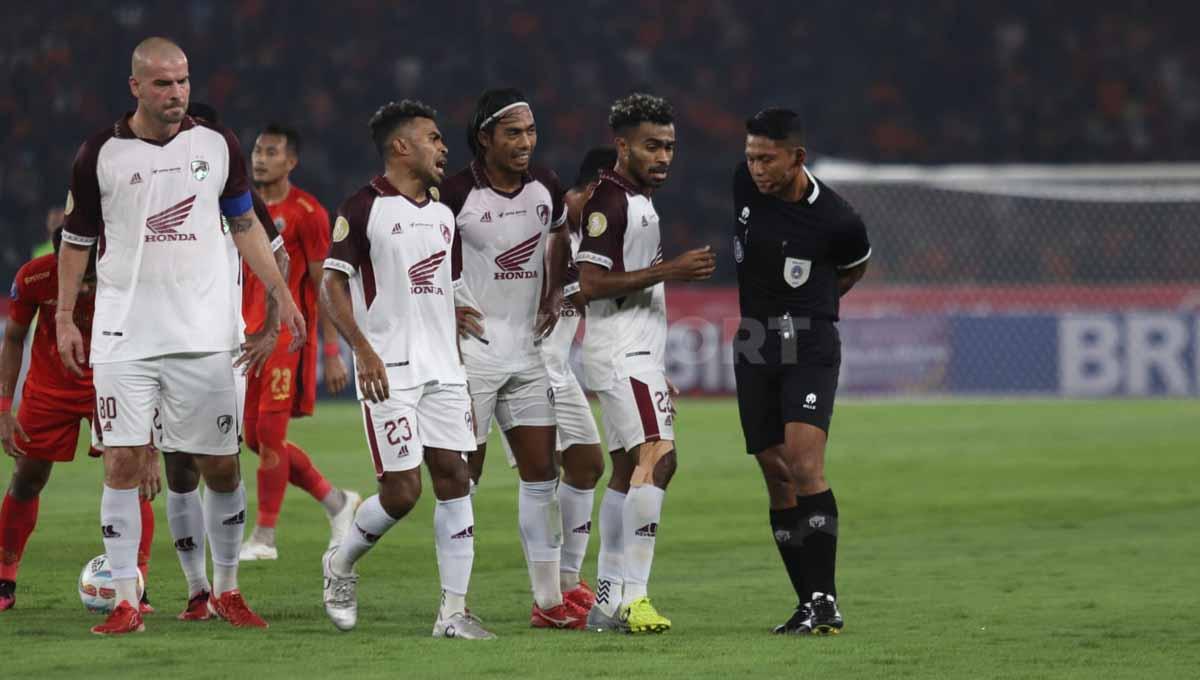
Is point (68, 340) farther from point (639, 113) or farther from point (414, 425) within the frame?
point (639, 113)

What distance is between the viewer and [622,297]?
716 cm

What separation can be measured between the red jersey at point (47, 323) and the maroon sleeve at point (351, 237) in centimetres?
136

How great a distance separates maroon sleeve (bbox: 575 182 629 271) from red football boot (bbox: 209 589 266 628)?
5.91 feet

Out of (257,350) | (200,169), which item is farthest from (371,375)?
(200,169)

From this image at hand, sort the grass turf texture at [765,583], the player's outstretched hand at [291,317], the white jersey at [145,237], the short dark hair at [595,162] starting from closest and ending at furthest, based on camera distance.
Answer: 1. the grass turf texture at [765,583]
2. the white jersey at [145,237]
3. the player's outstretched hand at [291,317]
4. the short dark hair at [595,162]

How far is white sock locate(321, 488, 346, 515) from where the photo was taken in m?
9.80

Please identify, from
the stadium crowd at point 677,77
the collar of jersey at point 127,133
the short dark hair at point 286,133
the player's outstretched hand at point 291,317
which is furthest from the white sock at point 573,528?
the stadium crowd at point 677,77

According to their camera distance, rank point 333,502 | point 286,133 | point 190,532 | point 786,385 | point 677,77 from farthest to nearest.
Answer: point 677,77
point 286,133
point 333,502
point 190,532
point 786,385

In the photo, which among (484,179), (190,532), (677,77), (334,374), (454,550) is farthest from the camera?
(677,77)

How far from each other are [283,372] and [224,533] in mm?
2794

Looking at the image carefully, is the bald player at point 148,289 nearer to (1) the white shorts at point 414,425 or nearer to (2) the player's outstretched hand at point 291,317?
(2) the player's outstretched hand at point 291,317

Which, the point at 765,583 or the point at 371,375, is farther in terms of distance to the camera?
the point at 765,583

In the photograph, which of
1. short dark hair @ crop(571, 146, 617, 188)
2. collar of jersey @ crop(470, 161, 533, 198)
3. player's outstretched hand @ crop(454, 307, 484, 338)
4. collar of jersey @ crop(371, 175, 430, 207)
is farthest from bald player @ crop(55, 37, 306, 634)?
short dark hair @ crop(571, 146, 617, 188)

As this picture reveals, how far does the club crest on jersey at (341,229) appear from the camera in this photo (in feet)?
22.0
